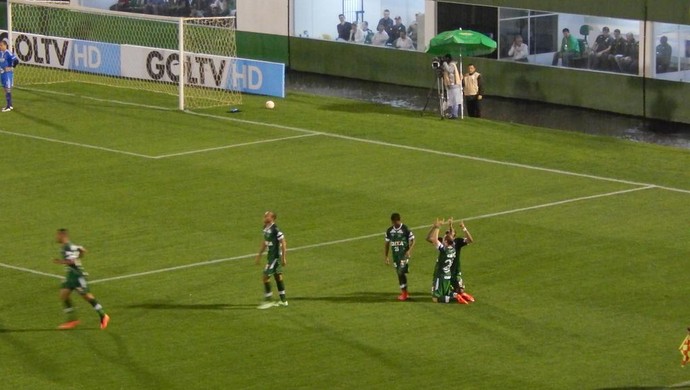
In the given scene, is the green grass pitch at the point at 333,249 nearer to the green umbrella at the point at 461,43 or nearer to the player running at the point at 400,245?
the player running at the point at 400,245

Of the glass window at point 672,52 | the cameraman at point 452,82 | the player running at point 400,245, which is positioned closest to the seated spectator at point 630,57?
the glass window at point 672,52

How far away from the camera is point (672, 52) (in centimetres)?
4919

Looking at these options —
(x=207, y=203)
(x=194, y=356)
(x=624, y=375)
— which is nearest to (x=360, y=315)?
(x=194, y=356)

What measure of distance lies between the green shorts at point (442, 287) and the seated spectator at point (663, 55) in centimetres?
2346

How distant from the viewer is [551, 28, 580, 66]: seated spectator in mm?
52375

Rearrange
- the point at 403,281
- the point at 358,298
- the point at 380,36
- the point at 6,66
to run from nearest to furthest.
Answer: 1. the point at 403,281
2. the point at 358,298
3. the point at 6,66
4. the point at 380,36

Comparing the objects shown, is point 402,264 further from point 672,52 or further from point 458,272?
point 672,52

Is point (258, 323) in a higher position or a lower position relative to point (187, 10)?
lower

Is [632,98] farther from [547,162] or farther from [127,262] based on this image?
[127,262]

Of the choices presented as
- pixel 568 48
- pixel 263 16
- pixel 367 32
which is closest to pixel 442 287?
pixel 568 48

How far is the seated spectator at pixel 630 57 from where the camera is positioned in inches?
1982

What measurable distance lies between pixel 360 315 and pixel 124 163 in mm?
16208

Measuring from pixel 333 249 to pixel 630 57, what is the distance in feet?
69.7

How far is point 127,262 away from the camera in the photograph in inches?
1248
